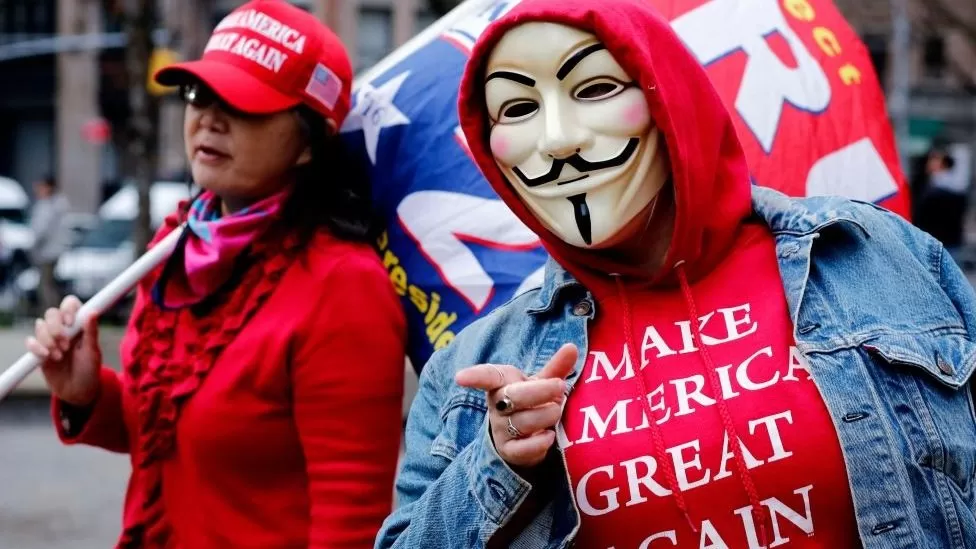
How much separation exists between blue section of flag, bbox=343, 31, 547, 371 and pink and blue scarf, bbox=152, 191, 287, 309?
253mm

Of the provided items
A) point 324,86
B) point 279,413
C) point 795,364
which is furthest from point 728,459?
point 324,86

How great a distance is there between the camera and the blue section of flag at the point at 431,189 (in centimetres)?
259

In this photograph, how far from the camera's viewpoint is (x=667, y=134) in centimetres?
181

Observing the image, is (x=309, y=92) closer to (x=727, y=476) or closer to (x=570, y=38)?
(x=570, y=38)

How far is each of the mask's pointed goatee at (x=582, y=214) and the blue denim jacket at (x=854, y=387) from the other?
93mm

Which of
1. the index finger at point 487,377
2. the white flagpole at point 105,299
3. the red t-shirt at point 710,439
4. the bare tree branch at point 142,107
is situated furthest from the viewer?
the bare tree branch at point 142,107

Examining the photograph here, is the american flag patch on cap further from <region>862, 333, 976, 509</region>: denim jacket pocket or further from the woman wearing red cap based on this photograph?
<region>862, 333, 976, 509</region>: denim jacket pocket

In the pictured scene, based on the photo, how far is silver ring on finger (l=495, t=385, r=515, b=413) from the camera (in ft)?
5.31

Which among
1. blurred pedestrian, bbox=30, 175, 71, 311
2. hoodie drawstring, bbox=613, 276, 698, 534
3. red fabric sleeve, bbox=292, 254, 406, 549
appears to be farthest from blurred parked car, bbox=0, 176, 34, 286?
hoodie drawstring, bbox=613, 276, 698, 534

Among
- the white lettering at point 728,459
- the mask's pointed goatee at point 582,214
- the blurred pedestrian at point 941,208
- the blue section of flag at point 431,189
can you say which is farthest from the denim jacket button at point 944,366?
the blurred pedestrian at point 941,208

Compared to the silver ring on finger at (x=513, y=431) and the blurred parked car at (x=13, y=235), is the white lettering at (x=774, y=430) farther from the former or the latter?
the blurred parked car at (x=13, y=235)

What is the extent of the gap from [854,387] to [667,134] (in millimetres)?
417

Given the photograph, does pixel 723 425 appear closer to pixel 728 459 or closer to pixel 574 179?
pixel 728 459

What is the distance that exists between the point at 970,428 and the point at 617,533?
1.60 feet
